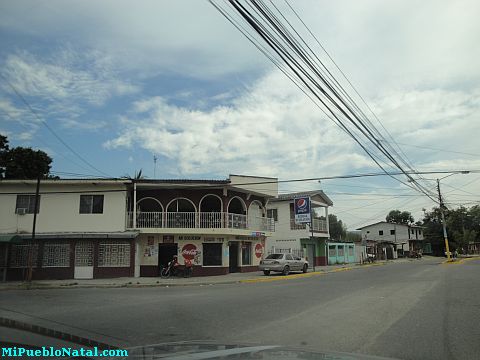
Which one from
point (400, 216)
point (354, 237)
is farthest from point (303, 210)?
point (400, 216)

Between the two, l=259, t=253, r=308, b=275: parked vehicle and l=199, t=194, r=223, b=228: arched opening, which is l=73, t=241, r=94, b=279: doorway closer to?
l=199, t=194, r=223, b=228: arched opening

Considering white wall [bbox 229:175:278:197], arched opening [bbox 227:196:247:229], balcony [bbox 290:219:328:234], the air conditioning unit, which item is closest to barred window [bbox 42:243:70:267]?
the air conditioning unit

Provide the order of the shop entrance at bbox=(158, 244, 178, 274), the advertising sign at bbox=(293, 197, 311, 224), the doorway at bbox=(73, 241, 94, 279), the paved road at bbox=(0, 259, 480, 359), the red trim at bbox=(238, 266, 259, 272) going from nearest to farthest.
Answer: the paved road at bbox=(0, 259, 480, 359)
the doorway at bbox=(73, 241, 94, 279)
the shop entrance at bbox=(158, 244, 178, 274)
the red trim at bbox=(238, 266, 259, 272)
the advertising sign at bbox=(293, 197, 311, 224)

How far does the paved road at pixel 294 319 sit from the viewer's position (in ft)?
24.7

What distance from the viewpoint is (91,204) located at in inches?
1069

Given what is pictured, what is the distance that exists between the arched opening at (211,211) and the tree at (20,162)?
1587cm

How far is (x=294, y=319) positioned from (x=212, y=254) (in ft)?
62.7

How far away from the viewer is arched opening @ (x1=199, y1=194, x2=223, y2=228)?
2881cm

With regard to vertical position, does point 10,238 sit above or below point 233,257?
above

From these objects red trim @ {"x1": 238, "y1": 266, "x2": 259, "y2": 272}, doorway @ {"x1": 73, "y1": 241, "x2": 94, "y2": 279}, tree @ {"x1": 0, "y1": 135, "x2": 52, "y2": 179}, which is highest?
tree @ {"x1": 0, "y1": 135, "x2": 52, "y2": 179}

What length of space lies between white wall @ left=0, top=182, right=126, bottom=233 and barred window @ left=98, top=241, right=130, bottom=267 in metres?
0.92

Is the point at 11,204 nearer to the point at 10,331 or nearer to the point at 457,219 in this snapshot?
the point at 10,331

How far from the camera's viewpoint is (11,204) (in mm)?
26859

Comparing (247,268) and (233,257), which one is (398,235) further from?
(233,257)
